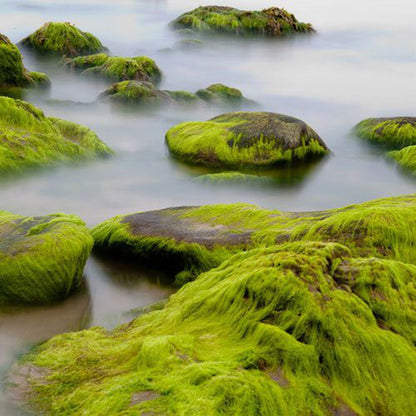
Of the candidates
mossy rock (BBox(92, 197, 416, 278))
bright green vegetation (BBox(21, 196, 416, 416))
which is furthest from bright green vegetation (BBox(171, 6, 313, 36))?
bright green vegetation (BBox(21, 196, 416, 416))

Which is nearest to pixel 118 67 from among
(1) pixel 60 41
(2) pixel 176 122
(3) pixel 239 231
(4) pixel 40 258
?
(2) pixel 176 122

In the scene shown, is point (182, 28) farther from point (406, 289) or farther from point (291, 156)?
point (406, 289)

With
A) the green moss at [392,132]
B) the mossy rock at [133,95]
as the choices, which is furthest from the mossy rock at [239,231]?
the mossy rock at [133,95]

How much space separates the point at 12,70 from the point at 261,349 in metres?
13.3

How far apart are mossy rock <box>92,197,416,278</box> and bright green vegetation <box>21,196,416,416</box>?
35.0 inches

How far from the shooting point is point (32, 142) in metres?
8.98

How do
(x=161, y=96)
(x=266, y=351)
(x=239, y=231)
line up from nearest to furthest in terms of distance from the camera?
(x=266, y=351)
(x=239, y=231)
(x=161, y=96)

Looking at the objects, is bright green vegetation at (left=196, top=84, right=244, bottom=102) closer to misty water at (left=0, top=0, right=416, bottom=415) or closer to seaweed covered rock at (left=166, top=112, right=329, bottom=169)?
misty water at (left=0, top=0, right=416, bottom=415)

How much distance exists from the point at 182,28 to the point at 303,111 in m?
16.1

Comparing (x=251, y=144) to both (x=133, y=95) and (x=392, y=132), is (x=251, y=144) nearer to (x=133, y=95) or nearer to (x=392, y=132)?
(x=392, y=132)

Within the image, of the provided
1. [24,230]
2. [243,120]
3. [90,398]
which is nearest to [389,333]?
[90,398]

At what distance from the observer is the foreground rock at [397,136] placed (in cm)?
1030

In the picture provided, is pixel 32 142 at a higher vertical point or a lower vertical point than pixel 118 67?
lower

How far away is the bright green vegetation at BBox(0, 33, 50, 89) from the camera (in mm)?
13266
